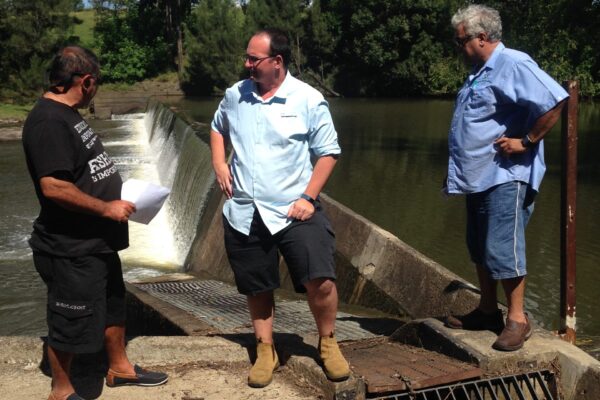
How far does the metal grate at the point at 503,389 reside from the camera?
381 cm

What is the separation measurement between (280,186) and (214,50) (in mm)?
40624

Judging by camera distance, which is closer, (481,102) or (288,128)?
(288,128)

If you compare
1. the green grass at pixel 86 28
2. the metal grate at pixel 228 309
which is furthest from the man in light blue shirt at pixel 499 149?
the green grass at pixel 86 28

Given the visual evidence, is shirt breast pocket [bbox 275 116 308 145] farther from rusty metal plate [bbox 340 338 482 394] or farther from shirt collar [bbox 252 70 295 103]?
rusty metal plate [bbox 340 338 482 394]

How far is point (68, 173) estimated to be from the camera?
3373 millimetres

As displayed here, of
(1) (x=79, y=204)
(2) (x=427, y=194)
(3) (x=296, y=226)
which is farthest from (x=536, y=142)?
(2) (x=427, y=194)

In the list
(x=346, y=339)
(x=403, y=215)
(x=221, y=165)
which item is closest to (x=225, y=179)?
(x=221, y=165)

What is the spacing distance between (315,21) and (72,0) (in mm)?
13617

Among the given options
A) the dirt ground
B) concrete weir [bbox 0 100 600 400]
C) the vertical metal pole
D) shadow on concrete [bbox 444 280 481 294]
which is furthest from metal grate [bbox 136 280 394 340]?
the vertical metal pole

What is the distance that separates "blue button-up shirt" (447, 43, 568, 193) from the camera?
384 centimetres

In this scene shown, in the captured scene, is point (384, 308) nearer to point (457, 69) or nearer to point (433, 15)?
point (457, 69)

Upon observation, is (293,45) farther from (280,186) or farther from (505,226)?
(280,186)

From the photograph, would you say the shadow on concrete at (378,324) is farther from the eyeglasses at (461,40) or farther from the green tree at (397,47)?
the green tree at (397,47)

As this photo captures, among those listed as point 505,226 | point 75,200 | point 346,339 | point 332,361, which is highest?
point 75,200
